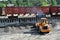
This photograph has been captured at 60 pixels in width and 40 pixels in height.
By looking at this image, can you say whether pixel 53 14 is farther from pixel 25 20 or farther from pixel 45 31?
pixel 45 31

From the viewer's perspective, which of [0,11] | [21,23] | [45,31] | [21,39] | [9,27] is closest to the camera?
[21,39]

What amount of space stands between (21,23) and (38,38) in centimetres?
859

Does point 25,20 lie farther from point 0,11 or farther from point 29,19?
point 0,11

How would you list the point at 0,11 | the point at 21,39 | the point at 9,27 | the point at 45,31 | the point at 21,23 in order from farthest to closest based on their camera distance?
the point at 0,11 < the point at 21,23 < the point at 9,27 < the point at 45,31 < the point at 21,39

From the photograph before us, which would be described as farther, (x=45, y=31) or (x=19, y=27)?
(x=19, y=27)

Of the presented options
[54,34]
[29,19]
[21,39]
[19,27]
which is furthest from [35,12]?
[21,39]

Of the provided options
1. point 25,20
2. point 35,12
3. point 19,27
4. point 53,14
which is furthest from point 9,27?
point 53,14

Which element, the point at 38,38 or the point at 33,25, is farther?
the point at 33,25

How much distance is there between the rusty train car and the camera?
28.7m

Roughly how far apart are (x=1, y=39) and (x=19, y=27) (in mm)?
7227

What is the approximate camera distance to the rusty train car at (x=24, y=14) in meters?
28.7

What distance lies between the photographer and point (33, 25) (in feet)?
92.4

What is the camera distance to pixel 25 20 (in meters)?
29.1

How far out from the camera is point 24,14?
3139cm
